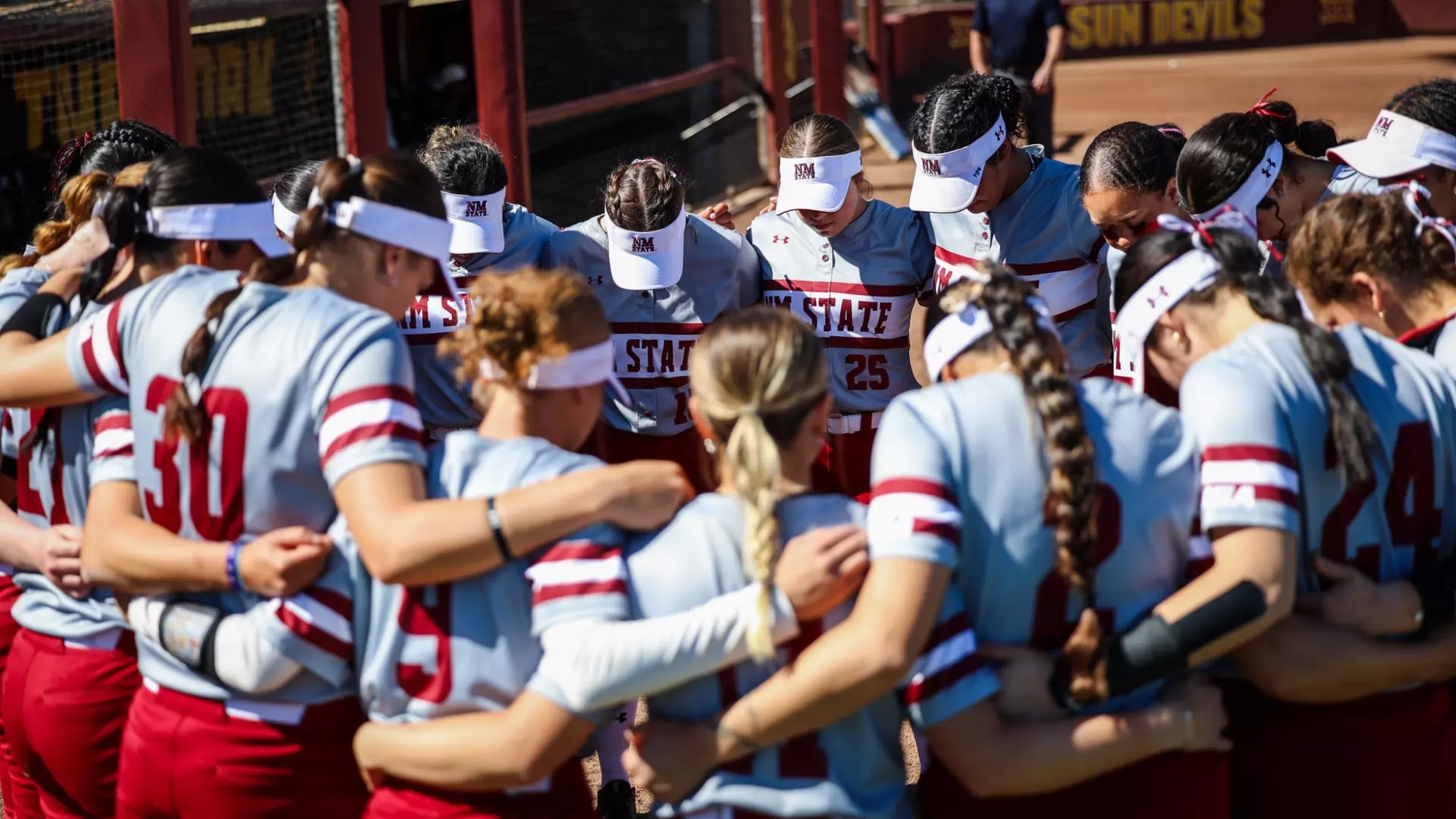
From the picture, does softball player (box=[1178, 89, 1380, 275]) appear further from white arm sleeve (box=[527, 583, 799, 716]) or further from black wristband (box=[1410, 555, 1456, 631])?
white arm sleeve (box=[527, 583, 799, 716])

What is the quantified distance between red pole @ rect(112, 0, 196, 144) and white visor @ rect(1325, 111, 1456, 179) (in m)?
4.46

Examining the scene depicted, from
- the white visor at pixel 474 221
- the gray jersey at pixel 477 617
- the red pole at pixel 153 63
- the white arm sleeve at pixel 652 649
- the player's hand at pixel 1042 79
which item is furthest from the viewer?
the player's hand at pixel 1042 79

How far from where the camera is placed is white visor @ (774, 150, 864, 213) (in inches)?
171

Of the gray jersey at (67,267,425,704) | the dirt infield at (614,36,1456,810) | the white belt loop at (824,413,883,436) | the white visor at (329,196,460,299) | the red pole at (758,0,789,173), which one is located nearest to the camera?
the gray jersey at (67,267,425,704)

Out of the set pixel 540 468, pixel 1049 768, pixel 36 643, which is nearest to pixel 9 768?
pixel 36 643

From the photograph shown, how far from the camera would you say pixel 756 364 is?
2182 millimetres

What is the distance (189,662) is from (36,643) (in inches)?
27.3

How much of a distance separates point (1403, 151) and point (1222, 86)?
43.5 ft

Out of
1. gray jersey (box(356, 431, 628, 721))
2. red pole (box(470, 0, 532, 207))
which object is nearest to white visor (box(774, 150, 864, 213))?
gray jersey (box(356, 431, 628, 721))

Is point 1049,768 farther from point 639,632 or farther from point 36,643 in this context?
point 36,643

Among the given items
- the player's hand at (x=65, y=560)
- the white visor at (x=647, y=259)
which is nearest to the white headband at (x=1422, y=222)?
the white visor at (x=647, y=259)

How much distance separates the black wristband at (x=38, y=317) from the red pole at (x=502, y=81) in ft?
16.9

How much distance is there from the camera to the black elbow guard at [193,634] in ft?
7.88

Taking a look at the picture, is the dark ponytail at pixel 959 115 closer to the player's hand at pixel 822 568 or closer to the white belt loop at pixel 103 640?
the player's hand at pixel 822 568
